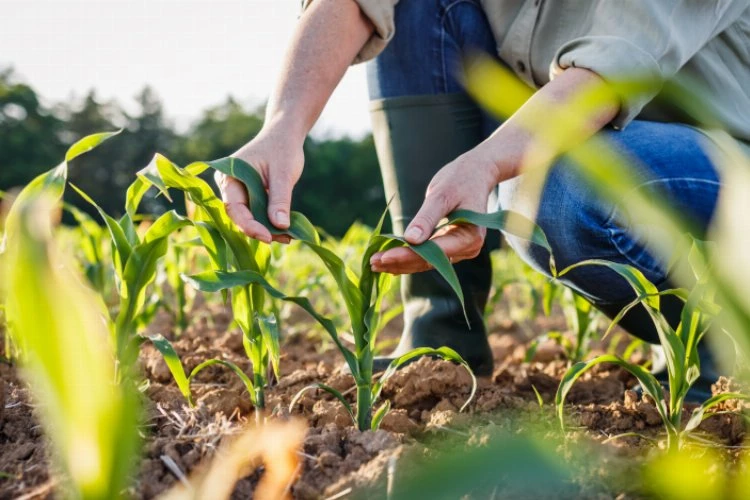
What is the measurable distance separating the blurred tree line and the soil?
24250 millimetres

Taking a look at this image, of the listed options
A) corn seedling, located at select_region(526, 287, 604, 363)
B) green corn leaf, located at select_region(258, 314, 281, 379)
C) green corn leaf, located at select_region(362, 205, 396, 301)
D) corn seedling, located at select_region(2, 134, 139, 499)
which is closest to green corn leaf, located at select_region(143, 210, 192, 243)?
green corn leaf, located at select_region(258, 314, 281, 379)

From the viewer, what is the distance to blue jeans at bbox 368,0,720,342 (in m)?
1.49

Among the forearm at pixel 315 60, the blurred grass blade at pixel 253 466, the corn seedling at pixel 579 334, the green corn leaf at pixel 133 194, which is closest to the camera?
the blurred grass blade at pixel 253 466

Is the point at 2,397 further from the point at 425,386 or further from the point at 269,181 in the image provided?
the point at 425,386

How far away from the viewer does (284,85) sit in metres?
1.50

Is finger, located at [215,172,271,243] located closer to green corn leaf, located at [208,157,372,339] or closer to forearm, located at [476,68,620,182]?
green corn leaf, located at [208,157,372,339]

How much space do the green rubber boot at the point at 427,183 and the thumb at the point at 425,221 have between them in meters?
0.70

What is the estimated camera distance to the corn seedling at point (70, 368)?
21.2 inches

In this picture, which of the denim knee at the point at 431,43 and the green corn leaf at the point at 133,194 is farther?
the denim knee at the point at 431,43

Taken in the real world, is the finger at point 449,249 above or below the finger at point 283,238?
below

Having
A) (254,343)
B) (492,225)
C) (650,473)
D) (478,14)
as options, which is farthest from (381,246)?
(478,14)

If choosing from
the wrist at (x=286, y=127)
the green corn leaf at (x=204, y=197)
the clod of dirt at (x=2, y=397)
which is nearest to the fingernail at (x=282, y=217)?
the green corn leaf at (x=204, y=197)

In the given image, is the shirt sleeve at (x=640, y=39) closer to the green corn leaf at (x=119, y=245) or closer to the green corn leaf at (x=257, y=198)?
the green corn leaf at (x=257, y=198)

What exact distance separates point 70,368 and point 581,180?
120 cm
